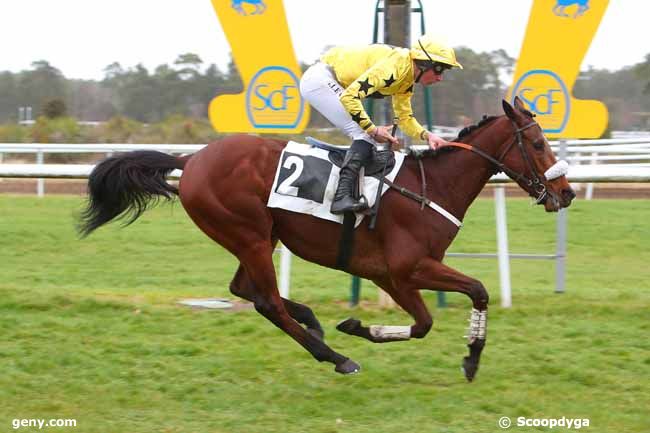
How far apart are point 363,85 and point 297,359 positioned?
1.70 meters

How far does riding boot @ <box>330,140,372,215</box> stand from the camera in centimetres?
533

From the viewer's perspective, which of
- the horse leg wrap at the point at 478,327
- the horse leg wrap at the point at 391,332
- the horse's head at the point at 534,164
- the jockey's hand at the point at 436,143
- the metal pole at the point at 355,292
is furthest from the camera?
the metal pole at the point at 355,292

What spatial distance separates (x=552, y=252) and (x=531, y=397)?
5.27 meters

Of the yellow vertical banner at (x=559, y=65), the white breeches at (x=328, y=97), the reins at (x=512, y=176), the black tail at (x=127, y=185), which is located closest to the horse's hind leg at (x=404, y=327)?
the reins at (x=512, y=176)

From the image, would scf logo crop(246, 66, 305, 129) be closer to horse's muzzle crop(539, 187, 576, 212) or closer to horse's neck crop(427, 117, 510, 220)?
horse's neck crop(427, 117, 510, 220)

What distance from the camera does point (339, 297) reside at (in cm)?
759

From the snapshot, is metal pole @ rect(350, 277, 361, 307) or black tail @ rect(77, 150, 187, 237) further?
metal pole @ rect(350, 277, 361, 307)

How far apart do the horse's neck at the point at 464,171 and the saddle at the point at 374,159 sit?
246 mm

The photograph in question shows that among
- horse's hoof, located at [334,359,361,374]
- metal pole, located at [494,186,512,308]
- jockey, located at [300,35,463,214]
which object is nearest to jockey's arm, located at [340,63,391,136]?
jockey, located at [300,35,463,214]

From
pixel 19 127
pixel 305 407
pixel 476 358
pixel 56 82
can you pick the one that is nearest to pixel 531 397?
pixel 476 358

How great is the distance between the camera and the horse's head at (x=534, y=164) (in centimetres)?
543

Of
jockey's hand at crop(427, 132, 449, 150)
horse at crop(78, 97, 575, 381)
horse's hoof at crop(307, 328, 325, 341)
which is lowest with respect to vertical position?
horse's hoof at crop(307, 328, 325, 341)

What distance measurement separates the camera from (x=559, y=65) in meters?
7.30

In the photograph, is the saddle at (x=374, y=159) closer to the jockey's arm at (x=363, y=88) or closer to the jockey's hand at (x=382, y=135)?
the jockey's hand at (x=382, y=135)
